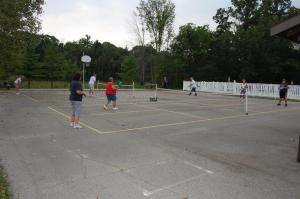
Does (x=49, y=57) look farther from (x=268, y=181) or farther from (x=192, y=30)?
(x=268, y=181)

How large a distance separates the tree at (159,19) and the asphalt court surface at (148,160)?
38.6m

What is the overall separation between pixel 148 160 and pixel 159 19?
4374 cm

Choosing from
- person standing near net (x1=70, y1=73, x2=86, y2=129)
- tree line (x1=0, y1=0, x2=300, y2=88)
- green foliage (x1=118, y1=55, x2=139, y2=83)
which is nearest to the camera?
person standing near net (x1=70, y1=73, x2=86, y2=129)

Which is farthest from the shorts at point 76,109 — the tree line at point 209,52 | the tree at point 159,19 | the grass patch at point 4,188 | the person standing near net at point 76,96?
the tree at point 159,19

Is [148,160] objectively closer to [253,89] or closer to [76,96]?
[76,96]

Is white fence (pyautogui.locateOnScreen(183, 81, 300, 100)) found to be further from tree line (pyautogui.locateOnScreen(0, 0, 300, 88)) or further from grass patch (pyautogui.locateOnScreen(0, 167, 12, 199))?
grass patch (pyautogui.locateOnScreen(0, 167, 12, 199))

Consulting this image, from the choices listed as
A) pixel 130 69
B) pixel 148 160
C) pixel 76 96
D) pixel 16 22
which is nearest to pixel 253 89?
pixel 16 22

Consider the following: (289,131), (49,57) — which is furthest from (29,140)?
(49,57)

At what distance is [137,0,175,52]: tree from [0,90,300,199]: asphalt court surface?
127 ft

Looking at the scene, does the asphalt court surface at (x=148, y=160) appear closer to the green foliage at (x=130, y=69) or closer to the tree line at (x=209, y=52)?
the tree line at (x=209, y=52)

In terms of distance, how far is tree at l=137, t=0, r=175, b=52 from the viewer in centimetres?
4744

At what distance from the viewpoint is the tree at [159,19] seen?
4744cm

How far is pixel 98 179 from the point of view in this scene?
503 centimetres

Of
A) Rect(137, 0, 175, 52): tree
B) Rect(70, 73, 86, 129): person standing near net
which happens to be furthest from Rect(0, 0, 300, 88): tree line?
Rect(70, 73, 86, 129): person standing near net
